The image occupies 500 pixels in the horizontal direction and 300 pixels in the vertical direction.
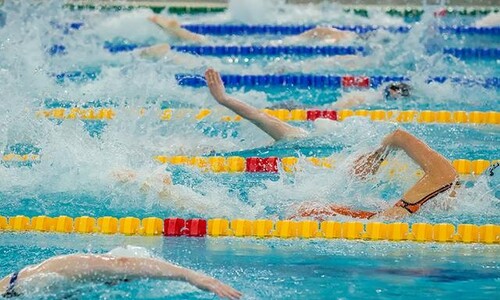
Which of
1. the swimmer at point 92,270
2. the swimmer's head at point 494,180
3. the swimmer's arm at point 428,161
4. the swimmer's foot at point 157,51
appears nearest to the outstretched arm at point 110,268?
the swimmer at point 92,270

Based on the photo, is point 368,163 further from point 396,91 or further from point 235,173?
point 396,91

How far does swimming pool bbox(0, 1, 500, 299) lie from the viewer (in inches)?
153

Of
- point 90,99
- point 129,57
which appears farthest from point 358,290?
point 129,57

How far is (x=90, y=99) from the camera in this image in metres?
7.15

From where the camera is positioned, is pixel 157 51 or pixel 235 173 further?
pixel 157 51

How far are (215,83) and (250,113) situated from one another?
40 cm

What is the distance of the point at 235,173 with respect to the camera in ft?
18.0

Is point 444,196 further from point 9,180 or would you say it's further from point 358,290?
point 9,180

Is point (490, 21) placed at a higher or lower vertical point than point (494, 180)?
higher

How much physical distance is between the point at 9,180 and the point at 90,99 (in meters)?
2.10

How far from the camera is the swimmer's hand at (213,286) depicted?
293 centimetres

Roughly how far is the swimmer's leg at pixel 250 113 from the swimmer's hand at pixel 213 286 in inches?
80.6

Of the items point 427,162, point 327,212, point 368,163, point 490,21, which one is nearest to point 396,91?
point 368,163

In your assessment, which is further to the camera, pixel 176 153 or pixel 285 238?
pixel 176 153
